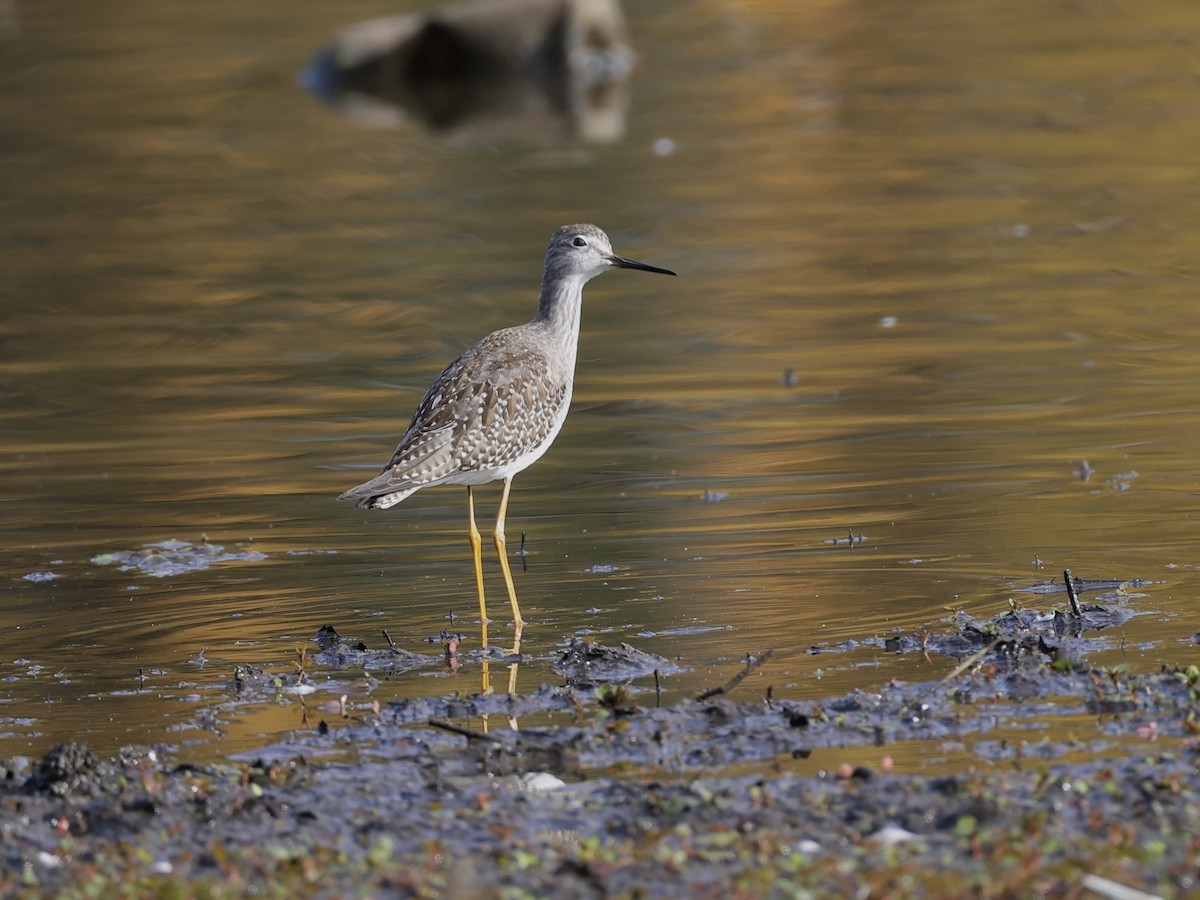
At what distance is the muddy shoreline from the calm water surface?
375 millimetres

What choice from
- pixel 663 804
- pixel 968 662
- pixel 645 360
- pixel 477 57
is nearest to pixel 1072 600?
pixel 968 662

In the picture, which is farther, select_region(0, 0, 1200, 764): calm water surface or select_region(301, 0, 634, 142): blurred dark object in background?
select_region(301, 0, 634, 142): blurred dark object in background

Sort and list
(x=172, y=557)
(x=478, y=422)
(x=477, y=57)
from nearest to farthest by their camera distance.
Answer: (x=478, y=422), (x=172, y=557), (x=477, y=57)

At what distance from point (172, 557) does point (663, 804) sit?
4593mm

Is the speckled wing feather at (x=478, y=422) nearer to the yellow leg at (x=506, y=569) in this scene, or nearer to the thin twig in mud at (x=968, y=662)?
the yellow leg at (x=506, y=569)

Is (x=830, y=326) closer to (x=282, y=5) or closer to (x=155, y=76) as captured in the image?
(x=155, y=76)

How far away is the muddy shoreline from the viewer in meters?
4.62

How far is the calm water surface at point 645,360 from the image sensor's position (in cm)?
759


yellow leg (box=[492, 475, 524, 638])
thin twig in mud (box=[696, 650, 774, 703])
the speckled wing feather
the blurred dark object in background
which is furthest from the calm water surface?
the blurred dark object in background

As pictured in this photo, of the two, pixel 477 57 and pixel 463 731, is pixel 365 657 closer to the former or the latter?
pixel 463 731

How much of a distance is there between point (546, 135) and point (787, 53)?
7023mm

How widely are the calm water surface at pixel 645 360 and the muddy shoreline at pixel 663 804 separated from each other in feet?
1.23

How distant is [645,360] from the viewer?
13.0 metres

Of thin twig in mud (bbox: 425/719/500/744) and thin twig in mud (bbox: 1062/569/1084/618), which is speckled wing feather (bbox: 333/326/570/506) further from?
thin twig in mud (bbox: 1062/569/1084/618)
